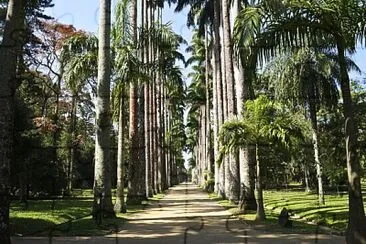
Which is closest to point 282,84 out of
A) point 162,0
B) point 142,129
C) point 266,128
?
point 142,129

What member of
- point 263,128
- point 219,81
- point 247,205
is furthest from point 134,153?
point 219,81

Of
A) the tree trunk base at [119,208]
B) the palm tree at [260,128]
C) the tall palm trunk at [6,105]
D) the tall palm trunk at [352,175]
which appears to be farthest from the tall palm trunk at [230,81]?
the tall palm trunk at [6,105]

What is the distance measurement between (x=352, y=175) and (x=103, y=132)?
838 centimetres

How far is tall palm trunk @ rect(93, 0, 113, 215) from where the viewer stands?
1427 centimetres

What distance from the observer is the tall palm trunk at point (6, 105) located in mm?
8016

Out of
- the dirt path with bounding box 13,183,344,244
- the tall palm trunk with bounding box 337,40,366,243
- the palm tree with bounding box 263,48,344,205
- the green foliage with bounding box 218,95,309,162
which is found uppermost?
the palm tree with bounding box 263,48,344,205

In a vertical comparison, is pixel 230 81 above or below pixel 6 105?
above

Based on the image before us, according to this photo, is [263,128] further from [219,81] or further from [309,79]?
[219,81]

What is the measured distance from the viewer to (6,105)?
27.3ft

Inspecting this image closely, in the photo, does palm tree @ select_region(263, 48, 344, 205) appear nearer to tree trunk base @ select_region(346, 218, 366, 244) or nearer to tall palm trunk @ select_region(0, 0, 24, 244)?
tree trunk base @ select_region(346, 218, 366, 244)

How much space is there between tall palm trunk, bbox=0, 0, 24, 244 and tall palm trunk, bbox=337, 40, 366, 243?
5.70m

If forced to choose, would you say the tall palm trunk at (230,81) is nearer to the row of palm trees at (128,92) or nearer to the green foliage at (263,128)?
the row of palm trees at (128,92)

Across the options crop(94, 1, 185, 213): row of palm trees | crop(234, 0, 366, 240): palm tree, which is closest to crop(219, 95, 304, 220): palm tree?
crop(94, 1, 185, 213): row of palm trees

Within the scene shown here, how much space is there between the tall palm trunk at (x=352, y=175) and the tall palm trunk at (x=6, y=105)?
224 inches
